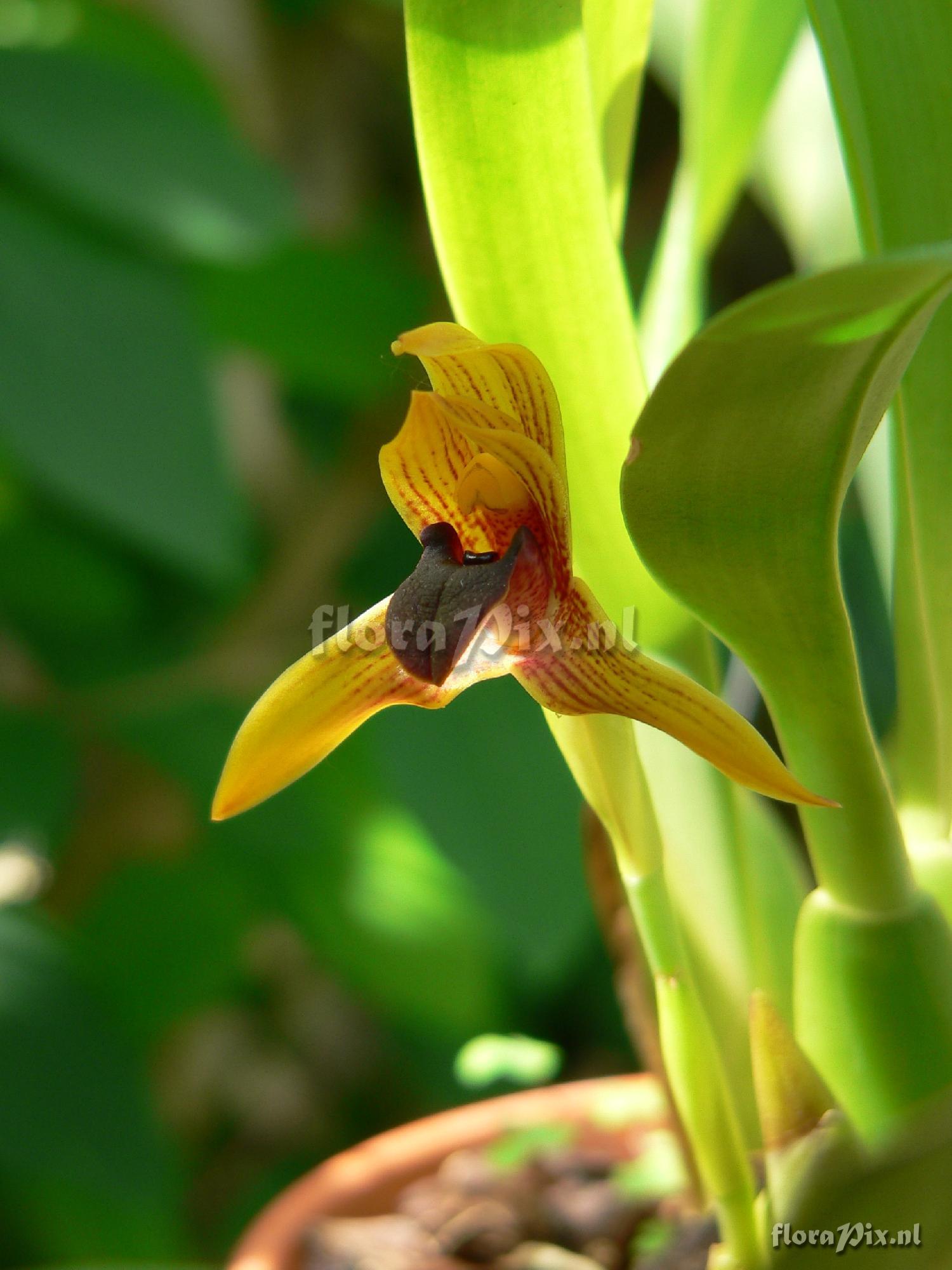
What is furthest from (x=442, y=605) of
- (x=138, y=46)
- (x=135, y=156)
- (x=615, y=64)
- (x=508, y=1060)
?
(x=138, y=46)

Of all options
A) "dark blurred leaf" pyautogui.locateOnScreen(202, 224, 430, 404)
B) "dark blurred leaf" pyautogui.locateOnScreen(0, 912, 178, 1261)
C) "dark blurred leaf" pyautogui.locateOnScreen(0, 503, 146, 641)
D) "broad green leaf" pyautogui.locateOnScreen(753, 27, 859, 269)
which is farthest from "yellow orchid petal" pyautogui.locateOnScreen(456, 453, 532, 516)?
"dark blurred leaf" pyautogui.locateOnScreen(0, 503, 146, 641)

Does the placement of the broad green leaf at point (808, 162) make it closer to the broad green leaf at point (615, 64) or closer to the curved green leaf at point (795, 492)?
the broad green leaf at point (615, 64)

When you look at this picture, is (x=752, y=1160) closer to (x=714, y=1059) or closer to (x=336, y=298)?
(x=714, y=1059)

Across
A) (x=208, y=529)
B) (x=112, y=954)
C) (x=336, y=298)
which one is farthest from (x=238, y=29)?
(x=112, y=954)

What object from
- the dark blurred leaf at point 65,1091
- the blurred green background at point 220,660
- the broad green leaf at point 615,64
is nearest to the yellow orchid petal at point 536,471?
the broad green leaf at point 615,64

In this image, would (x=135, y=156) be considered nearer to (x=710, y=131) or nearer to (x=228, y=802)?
(x=710, y=131)

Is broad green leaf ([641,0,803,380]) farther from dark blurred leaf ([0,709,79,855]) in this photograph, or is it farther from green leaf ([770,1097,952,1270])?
dark blurred leaf ([0,709,79,855])
